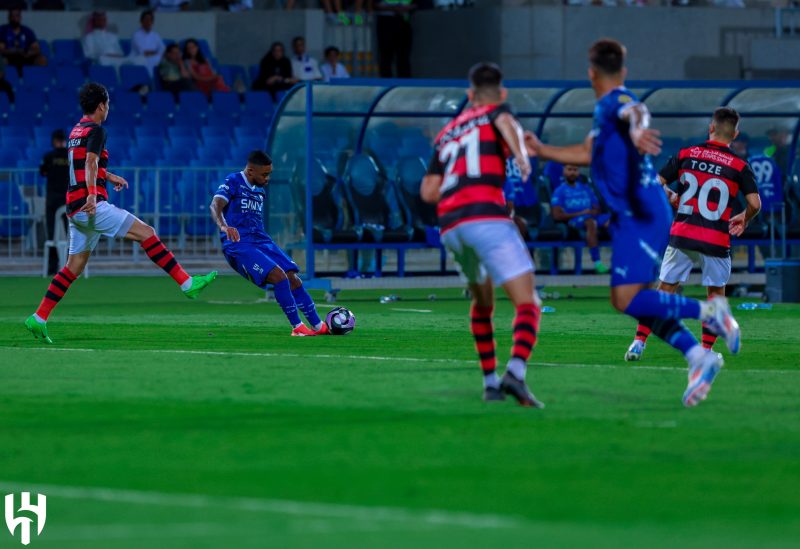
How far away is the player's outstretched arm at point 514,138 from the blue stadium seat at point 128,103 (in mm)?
20568

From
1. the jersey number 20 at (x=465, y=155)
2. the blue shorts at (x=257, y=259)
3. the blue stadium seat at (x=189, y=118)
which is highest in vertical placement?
the blue stadium seat at (x=189, y=118)

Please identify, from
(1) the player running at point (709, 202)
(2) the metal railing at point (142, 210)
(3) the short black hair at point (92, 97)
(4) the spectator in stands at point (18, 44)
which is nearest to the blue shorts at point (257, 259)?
(3) the short black hair at point (92, 97)

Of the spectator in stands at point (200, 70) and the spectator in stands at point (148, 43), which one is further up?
the spectator in stands at point (148, 43)

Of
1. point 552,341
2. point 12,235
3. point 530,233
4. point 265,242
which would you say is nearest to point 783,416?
point 552,341

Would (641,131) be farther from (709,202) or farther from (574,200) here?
(574,200)

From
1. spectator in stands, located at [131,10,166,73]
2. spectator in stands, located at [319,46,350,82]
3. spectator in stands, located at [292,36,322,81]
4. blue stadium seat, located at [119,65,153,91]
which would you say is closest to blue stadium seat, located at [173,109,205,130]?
blue stadium seat, located at [119,65,153,91]

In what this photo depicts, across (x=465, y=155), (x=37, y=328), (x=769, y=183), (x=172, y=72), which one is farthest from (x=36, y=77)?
(x=465, y=155)

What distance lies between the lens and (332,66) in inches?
1210

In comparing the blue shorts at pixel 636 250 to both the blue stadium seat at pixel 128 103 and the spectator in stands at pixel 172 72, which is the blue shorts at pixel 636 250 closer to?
the blue stadium seat at pixel 128 103

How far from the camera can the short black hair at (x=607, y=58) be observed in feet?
31.3

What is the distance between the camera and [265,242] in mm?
15211

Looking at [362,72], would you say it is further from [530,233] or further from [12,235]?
[530,233]

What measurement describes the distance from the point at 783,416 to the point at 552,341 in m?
5.56

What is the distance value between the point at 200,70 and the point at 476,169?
21.6 meters
